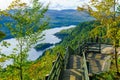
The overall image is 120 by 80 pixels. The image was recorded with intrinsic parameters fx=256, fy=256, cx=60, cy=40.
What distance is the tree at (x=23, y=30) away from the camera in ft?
80.0

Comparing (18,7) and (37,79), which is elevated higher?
(18,7)

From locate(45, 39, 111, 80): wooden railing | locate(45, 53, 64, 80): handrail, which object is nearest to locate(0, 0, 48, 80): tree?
locate(45, 39, 111, 80): wooden railing

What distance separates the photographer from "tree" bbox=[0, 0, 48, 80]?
24.4 metres

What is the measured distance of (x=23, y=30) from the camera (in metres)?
25.1

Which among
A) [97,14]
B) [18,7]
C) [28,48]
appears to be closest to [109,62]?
[97,14]

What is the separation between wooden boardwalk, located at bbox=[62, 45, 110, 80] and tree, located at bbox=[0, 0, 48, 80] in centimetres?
432

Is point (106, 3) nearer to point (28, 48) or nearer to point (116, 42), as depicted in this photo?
→ point (116, 42)

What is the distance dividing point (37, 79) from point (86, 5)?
14.2m

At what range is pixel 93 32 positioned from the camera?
19547 millimetres

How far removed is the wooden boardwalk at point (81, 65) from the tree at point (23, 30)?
14.2ft

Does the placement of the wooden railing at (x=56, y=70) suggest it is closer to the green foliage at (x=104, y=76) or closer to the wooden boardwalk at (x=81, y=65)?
the wooden boardwalk at (x=81, y=65)

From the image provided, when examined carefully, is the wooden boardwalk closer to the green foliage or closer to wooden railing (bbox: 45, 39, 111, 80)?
wooden railing (bbox: 45, 39, 111, 80)

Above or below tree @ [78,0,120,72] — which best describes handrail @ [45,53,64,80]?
below

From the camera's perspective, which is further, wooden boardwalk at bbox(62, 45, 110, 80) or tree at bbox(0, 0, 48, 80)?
tree at bbox(0, 0, 48, 80)
